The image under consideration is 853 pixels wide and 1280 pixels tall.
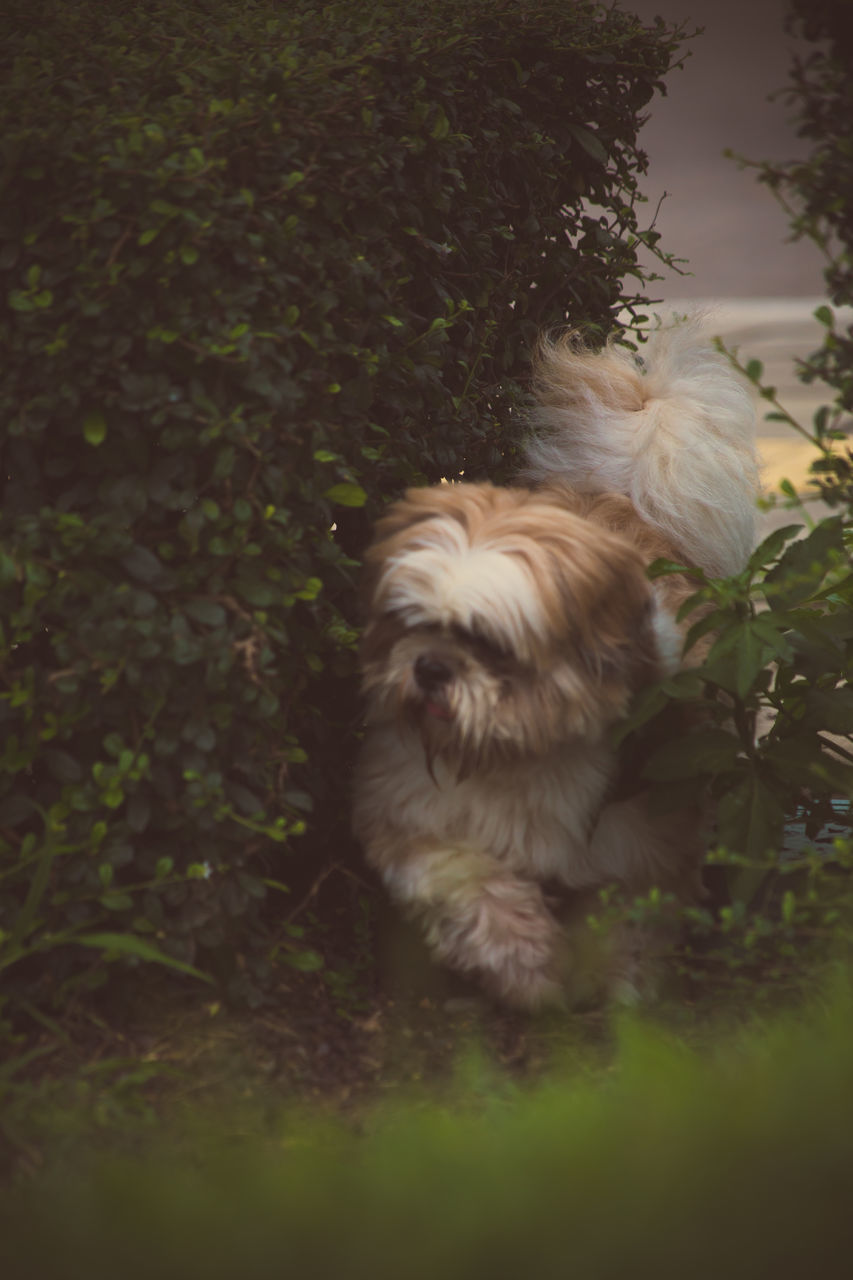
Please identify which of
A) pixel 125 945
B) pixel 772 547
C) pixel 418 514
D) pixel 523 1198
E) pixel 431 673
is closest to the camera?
pixel 523 1198

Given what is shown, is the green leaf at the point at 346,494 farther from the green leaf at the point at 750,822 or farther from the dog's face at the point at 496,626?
the green leaf at the point at 750,822

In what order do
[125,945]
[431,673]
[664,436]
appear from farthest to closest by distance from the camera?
[664,436] < [431,673] < [125,945]

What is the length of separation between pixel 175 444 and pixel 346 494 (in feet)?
1.65

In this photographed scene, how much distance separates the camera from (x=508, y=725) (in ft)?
9.66

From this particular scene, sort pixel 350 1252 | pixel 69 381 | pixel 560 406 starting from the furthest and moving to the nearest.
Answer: pixel 560 406
pixel 69 381
pixel 350 1252

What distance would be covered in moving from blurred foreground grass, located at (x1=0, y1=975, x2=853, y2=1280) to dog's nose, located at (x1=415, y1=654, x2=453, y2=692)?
40.5 inches

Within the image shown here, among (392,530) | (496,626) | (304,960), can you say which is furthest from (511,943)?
(392,530)

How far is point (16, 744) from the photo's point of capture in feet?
9.54

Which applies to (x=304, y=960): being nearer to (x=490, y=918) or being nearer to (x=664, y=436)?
(x=490, y=918)

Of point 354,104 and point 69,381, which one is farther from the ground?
point 354,104

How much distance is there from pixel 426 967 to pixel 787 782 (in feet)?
3.76

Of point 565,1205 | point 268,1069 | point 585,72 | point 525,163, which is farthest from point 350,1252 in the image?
point 585,72

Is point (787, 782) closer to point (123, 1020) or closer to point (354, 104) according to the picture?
point (123, 1020)

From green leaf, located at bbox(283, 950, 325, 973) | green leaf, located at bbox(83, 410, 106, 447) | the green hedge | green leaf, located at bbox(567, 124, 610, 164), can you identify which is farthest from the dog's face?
green leaf, located at bbox(567, 124, 610, 164)
